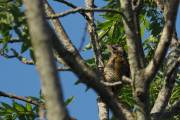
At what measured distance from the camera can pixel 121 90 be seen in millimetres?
5938

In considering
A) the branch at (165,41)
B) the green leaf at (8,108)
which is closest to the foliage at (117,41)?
the green leaf at (8,108)

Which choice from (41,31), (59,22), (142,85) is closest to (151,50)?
(59,22)

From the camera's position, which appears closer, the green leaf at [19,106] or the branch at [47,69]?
the branch at [47,69]

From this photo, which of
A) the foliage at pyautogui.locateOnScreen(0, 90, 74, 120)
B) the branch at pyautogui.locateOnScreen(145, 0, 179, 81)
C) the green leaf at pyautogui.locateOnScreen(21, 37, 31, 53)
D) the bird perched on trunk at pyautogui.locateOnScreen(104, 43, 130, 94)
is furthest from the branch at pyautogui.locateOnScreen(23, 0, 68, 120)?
the bird perched on trunk at pyautogui.locateOnScreen(104, 43, 130, 94)

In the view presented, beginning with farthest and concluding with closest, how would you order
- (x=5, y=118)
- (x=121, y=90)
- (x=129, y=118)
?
(x=121, y=90) → (x=5, y=118) → (x=129, y=118)

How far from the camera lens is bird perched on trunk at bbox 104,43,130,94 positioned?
6.91 metres

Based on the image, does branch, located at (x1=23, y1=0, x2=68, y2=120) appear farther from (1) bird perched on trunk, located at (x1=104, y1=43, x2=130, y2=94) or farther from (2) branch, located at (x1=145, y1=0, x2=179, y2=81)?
(1) bird perched on trunk, located at (x1=104, y1=43, x2=130, y2=94)

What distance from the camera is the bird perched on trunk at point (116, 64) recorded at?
6910 millimetres

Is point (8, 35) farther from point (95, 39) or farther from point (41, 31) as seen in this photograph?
point (95, 39)

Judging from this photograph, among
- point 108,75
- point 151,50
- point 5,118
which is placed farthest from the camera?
point 108,75

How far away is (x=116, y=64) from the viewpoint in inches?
286

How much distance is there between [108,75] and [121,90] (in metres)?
1.32

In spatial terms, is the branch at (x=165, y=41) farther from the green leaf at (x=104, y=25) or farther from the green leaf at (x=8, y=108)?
the green leaf at (x=104, y=25)

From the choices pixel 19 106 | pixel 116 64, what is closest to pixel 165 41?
pixel 19 106
